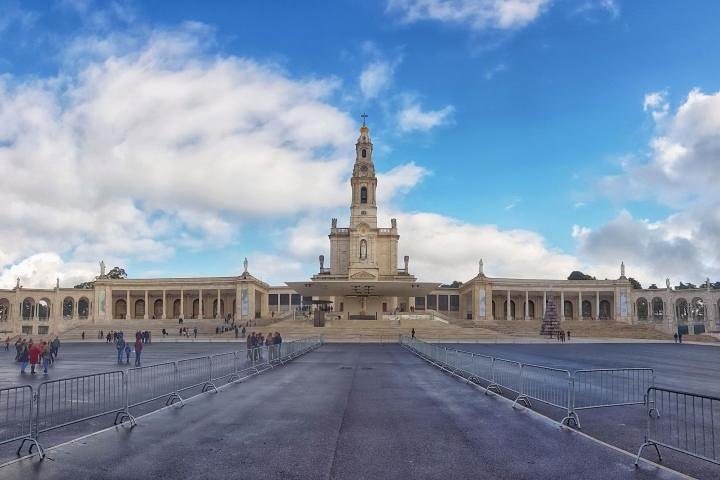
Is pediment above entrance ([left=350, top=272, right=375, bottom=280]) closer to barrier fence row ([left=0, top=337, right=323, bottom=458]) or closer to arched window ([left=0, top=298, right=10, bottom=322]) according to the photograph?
arched window ([left=0, top=298, right=10, bottom=322])

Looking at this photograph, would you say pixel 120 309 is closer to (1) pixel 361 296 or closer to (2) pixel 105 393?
(1) pixel 361 296

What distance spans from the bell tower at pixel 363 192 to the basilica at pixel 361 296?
0.16 metres

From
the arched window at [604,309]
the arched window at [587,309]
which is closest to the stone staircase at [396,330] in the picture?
the arched window at [604,309]

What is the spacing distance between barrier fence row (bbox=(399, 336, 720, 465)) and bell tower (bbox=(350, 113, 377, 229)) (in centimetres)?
6881

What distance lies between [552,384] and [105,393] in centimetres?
1198

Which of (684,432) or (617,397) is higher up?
(684,432)

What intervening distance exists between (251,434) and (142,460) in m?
2.25

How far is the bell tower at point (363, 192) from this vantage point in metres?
94.2

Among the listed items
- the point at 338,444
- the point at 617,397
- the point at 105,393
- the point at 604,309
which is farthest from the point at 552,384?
the point at 604,309

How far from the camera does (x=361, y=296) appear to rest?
8556 centimetres

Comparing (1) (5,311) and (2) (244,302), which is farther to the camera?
(1) (5,311)

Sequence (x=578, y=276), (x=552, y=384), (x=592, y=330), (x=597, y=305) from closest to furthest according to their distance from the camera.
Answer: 1. (x=552, y=384)
2. (x=592, y=330)
3. (x=597, y=305)
4. (x=578, y=276)

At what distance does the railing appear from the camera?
1370 cm

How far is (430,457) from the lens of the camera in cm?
892
